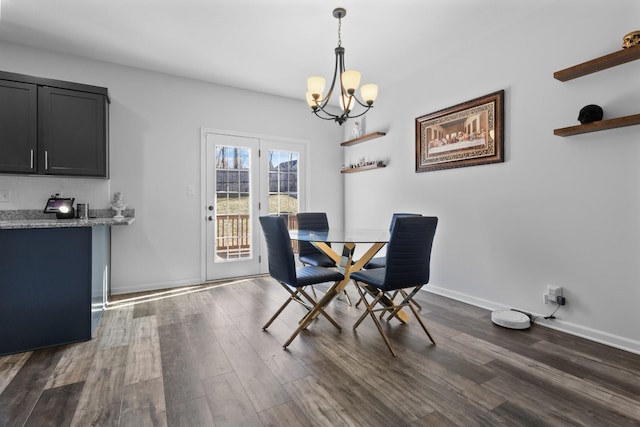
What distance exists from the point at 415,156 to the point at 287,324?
8.41 ft

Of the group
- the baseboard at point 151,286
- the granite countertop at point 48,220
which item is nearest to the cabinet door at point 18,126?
the granite countertop at point 48,220

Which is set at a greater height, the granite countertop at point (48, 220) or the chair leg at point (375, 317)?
the granite countertop at point (48, 220)

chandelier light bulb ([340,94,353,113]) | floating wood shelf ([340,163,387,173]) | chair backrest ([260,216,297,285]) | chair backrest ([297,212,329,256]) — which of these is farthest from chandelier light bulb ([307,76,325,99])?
floating wood shelf ([340,163,387,173])

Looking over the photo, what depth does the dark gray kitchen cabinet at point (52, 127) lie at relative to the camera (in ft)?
9.52

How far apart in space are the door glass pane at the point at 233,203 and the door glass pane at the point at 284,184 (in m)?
0.37

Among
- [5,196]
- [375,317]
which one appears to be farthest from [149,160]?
[375,317]

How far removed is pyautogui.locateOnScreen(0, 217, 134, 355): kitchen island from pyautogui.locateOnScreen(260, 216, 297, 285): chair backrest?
135 centimetres

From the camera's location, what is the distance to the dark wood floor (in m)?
1.56

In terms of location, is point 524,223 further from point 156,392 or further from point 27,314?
point 27,314

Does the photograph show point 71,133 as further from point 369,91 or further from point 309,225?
point 369,91

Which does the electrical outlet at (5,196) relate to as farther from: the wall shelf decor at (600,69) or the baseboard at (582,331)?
the wall shelf decor at (600,69)

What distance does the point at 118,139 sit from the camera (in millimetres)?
3672

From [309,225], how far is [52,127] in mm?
2767

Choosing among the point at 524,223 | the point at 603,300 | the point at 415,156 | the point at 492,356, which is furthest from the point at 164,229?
the point at 603,300
